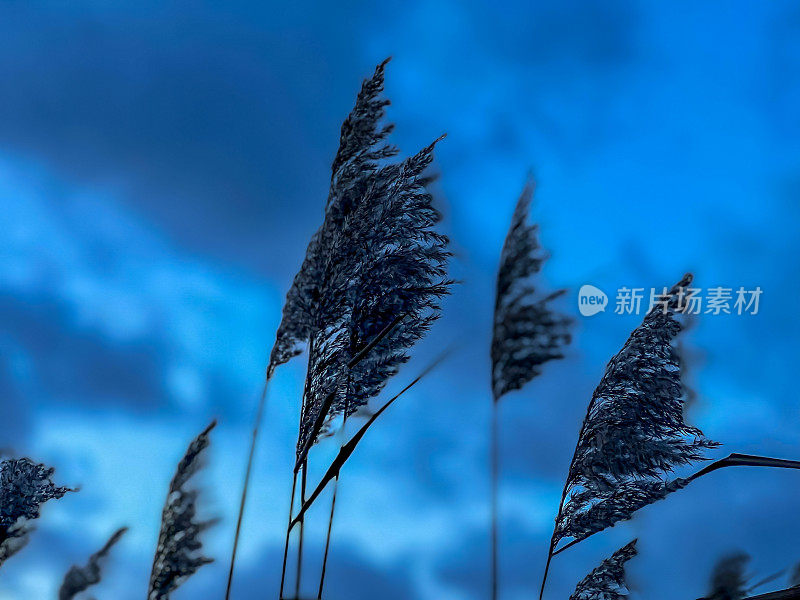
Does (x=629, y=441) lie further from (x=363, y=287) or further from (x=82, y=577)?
(x=82, y=577)

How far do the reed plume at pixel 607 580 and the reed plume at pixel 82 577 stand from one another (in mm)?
5424

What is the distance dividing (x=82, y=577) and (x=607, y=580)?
19.7 feet

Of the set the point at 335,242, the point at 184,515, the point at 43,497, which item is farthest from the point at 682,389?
the point at 43,497

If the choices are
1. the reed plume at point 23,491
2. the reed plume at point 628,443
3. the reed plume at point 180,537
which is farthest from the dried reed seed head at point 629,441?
the reed plume at point 23,491

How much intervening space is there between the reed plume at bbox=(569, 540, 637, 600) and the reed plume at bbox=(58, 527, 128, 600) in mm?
5424

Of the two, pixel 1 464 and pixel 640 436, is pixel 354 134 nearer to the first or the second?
pixel 640 436

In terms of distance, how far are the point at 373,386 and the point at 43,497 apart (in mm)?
5255

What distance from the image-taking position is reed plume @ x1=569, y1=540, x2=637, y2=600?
13.7 feet

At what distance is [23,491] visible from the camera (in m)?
6.91

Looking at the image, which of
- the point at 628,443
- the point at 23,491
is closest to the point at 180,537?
the point at 23,491

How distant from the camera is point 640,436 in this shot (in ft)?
11.7

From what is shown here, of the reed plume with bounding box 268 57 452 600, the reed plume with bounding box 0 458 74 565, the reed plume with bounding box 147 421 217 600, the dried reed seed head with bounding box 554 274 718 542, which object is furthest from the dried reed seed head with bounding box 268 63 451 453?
the reed plume with bounding box 0 458 74 565

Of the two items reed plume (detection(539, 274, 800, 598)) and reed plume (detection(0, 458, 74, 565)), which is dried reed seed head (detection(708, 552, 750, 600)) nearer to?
reed plume (detection(539, 274, 800, 598))

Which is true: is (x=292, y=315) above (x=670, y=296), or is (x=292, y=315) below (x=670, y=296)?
below
